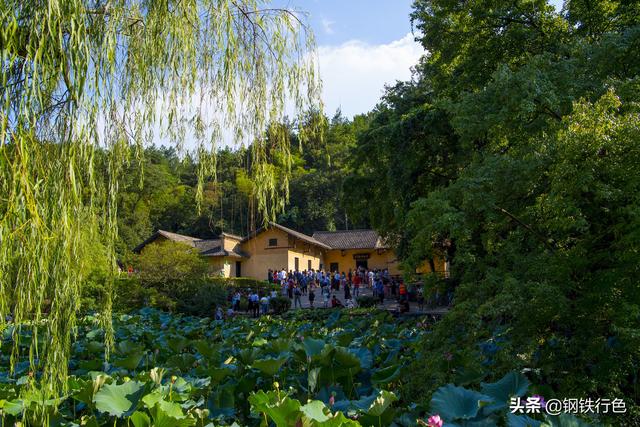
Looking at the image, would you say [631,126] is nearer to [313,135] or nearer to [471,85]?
[313,135]

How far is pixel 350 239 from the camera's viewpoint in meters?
36.4

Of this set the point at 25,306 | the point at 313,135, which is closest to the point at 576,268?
the point at 313,135

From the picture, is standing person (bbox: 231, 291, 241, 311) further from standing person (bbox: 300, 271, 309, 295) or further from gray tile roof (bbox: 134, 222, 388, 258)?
gray tile roof (bbox: 134, 222, 388, 258)

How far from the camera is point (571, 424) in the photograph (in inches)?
110

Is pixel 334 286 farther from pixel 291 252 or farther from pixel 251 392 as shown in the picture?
pixel 251 392

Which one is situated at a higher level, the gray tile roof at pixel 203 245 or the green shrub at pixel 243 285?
the gray tile roof at pixel 203 245

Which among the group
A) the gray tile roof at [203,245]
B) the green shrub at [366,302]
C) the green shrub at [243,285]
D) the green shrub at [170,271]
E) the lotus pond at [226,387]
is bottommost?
the green shrub at [366,302]

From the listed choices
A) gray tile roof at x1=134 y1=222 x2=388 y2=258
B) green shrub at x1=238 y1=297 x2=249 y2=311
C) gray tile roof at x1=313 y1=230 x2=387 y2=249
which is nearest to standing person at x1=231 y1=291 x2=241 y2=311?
green shrub at x1=238 y1=297 x2=249 y2=311

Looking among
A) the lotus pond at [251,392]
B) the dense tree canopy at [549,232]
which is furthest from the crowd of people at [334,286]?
the lotus pond at [251,392]

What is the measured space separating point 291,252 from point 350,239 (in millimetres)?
5541

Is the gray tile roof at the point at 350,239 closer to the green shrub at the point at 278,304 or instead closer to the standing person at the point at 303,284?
the standing person at the point at 303,284

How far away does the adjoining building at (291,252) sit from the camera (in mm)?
30547

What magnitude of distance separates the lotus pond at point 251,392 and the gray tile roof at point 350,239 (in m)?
28.4

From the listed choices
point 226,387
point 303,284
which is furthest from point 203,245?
point 226,387
